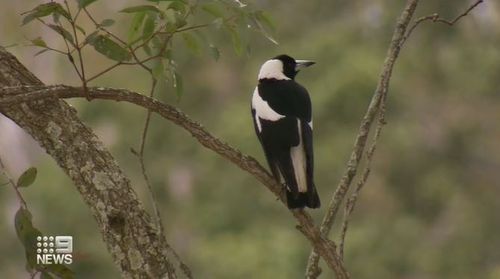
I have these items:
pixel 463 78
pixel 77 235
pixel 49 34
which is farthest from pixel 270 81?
pixel 49 34

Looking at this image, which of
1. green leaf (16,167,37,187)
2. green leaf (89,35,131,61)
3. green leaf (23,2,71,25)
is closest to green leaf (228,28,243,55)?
green leaf (89,35,131,61)

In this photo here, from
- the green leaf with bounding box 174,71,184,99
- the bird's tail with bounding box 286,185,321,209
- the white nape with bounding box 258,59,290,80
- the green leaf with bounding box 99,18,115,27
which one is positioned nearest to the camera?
the green leaf with bounding box 99,18,115,27

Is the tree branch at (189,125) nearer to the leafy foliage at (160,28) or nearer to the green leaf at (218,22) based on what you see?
the leafy foliage at (160,28)

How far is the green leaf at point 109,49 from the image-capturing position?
2010mm

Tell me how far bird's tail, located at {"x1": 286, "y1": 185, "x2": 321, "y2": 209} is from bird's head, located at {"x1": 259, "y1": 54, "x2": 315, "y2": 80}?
77cm

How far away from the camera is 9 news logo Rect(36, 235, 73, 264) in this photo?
2074 millimetres

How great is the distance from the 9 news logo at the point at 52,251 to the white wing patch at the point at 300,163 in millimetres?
533

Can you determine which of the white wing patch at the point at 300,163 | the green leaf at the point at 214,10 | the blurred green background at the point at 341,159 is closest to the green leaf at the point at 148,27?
the green leaf at the point at 214,10

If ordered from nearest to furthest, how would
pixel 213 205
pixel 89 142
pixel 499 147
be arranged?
pixel 89 142
pixel 213 205
pixel 499 147

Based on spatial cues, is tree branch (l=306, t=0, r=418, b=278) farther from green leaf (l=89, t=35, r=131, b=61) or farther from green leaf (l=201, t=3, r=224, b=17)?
green leaf (l=89, t=35, r=131, b=61)

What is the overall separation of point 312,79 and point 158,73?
27.1ft

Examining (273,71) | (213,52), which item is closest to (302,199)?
(213,52)

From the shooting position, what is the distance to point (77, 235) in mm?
10023

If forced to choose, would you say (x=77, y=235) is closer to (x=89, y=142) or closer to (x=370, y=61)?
(x=370, y=61)
